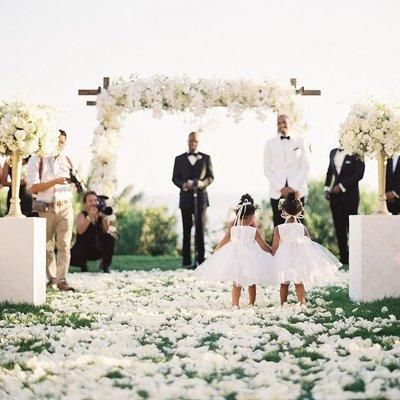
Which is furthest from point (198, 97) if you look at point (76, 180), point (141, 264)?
point (76, 180)

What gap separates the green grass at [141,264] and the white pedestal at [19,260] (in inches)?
202

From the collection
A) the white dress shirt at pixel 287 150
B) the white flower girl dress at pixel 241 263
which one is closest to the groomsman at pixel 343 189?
the white dress shirt at pixel 287 150

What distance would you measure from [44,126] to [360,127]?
10.5 ft

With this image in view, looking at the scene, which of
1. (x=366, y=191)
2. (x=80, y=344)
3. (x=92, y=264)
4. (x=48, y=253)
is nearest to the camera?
(x=80, y=344)

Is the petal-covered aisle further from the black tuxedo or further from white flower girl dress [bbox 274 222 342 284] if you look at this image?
the black tuxedo

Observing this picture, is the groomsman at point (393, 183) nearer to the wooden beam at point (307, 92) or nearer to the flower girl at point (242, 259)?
the wooden beam at point (307, 92)

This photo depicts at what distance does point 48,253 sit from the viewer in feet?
35.1

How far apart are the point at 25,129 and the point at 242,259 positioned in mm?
2543

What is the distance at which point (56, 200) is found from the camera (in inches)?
408

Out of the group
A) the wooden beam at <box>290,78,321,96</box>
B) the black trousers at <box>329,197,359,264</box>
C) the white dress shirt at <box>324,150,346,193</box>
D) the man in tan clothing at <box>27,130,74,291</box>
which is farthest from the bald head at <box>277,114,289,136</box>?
the man in tan clothing at <box>27,130,74,291</box>

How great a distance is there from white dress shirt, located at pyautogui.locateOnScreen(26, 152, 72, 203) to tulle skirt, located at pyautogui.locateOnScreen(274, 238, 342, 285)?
3.05 m

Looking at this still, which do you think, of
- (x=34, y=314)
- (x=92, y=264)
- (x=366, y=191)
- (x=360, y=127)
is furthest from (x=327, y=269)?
(x=366, y=191)

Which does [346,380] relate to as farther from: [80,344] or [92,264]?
[92,264]

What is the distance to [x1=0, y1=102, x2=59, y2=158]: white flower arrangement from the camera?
29.3ft
